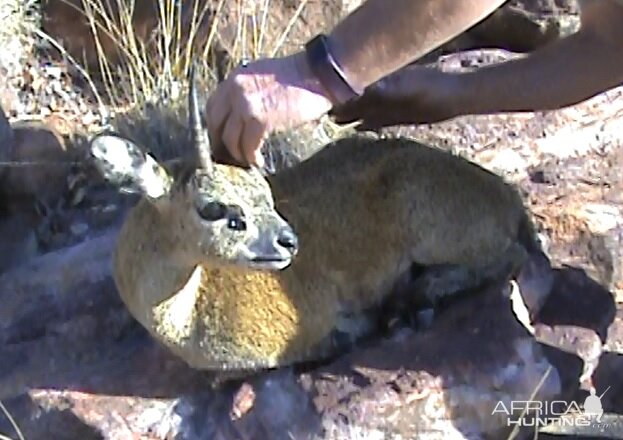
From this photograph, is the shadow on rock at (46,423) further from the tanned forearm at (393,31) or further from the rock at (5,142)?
the rock at (5,142)

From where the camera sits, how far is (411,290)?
366 centimetres

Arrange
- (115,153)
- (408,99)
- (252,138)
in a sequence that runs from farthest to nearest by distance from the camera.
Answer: (408,99) → (252,138) → (115,153)

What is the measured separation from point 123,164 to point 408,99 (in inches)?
56.1

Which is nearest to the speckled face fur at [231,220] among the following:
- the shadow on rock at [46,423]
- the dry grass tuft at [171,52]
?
the shadow on rock at [46,423]

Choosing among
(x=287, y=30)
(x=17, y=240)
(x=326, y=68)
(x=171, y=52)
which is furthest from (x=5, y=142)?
(x=326, y=68)

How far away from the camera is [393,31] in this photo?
3.11 metres

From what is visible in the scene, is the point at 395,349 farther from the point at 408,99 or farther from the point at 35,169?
the point at 35,169

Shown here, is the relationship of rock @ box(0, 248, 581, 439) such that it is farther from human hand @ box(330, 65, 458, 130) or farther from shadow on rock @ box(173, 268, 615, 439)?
human hand @ box(330, 65, 458, 130)

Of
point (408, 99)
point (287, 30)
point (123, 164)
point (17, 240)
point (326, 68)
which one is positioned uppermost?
point (326, 68)

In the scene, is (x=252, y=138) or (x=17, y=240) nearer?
(x=252, y=138)

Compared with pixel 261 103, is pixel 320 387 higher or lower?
lower

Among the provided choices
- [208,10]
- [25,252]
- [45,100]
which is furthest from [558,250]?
[45,100]

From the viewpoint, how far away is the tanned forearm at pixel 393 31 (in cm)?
308

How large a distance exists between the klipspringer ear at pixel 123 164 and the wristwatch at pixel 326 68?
465mm
